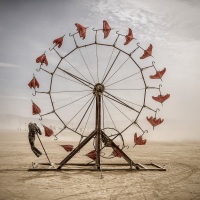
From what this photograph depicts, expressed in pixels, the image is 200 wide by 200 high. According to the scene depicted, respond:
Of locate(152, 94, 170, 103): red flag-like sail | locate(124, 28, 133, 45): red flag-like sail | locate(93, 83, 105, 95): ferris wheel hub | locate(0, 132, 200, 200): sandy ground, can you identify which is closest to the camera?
locate(0, 132, 200, 200): sandy ground

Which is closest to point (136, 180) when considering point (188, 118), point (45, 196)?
point (45, 196)

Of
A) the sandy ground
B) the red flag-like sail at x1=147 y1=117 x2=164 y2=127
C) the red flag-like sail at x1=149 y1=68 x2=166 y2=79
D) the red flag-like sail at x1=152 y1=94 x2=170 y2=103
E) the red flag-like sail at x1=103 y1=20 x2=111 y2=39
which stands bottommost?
the sandy ground

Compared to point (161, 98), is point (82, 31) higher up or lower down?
higher up

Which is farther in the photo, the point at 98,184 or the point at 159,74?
the point at 159,74

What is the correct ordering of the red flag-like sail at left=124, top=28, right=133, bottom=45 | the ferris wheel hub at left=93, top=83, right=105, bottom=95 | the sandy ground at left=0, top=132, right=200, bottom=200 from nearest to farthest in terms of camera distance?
the sandy ground at left=0, top=132, right=200, bottom=200 → the red flag-like sail at left=124, top=28, right=133, bottom=45 → the ferris wheel hub at left=93, top=83, right=105, bottom=95

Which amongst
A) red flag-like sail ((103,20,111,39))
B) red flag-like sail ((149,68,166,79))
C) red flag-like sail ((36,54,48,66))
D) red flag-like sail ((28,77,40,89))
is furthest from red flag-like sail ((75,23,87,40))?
red flag-like sail ((149,68,166,79))

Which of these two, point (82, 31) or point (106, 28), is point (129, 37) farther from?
point (82, 31)

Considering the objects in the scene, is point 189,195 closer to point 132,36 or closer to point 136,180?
point 136,180

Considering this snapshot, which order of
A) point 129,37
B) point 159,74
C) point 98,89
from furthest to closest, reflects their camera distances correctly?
point 98,89, point 159,74, point 129,37

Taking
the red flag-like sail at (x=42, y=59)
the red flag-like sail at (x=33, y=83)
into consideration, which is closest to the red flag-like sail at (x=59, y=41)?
the red flag-like sail at (x=42, y=59)

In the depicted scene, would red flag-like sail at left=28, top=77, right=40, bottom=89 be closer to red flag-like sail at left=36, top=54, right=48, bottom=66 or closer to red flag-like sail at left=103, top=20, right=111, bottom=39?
red flag-like sail at left=36, top=54, right=48, bottom=66

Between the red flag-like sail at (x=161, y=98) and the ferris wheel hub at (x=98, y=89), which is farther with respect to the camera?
the ferris wheel hub at (x=98, y=89)

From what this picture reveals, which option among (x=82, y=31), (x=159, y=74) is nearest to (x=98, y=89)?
(x=82, y=31)

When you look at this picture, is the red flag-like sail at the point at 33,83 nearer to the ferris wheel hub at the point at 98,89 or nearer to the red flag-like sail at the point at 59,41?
the red flag-like sail at the point at 59,41
